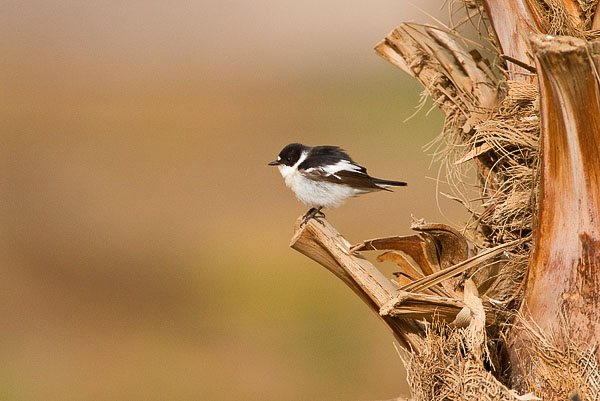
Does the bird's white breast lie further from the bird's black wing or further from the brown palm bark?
the brown palm bark

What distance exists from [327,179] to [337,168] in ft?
0.41

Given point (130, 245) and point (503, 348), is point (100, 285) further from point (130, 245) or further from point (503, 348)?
point (503, 348)

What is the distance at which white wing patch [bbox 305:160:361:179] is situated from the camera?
250 inches

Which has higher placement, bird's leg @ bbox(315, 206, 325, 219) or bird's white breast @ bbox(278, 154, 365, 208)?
bird's white breast @ bbox(278, 154, 365, 208)

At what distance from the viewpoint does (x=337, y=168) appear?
6.39m

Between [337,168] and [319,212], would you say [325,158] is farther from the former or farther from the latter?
[319,212]

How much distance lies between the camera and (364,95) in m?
29.0

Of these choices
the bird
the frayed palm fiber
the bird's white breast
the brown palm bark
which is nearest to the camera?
the brown palm bark

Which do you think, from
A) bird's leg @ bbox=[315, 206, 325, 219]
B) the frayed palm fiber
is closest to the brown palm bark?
the frayed palm fiber

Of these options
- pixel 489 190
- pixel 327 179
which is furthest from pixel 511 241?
pixel 327 179

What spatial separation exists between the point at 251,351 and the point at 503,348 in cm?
883

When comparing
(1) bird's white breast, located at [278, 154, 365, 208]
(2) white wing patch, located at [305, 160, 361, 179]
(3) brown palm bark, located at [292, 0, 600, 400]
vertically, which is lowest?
(3) brown palm bark, located at [292, 0, 600, 400]

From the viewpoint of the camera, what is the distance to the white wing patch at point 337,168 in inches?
250

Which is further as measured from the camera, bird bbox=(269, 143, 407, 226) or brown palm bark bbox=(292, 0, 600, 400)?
bird bbox=(269, 143, 407, 226)
